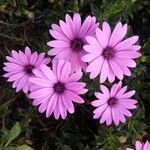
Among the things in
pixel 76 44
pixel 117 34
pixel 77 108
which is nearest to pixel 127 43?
pixel 117 34

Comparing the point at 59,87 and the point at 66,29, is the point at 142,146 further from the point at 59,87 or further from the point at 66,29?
A: the point at 66,29

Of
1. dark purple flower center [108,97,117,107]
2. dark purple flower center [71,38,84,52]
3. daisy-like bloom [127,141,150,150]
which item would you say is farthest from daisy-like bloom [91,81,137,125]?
dark purple flower center [71,38,84,52]

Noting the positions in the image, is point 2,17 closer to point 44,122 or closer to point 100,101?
point 44,122

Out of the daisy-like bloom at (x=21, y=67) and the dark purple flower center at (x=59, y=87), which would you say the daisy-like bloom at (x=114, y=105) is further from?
the daisy-like bloom at (x=21, y=67)

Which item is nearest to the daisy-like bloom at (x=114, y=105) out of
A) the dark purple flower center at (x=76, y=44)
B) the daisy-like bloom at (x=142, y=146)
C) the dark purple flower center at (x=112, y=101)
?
the dark purple flower center at (x=112, y=101)

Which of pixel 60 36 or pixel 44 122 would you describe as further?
pixel 44 122

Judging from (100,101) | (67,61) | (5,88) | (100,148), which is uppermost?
(5,88)

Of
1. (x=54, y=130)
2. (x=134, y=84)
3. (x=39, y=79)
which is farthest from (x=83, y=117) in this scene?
(x=39, y=79)

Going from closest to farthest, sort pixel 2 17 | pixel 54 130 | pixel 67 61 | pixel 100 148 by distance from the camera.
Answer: pixel 67 61
pixel 100 148
pixel 54 130
pixel 2 17
